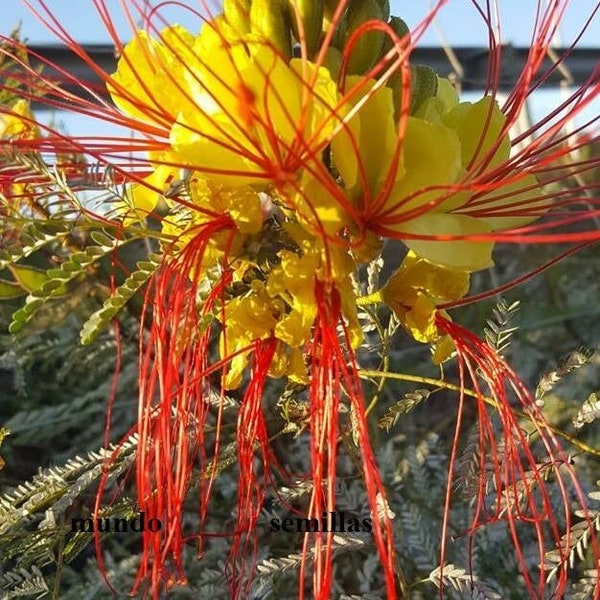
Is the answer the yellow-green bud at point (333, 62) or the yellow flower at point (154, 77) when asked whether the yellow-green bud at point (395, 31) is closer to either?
the yellow-green bud at point (333, 62)

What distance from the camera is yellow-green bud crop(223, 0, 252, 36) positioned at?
2.00 ft

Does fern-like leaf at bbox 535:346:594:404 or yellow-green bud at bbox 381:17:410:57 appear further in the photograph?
fern-like leaf at bbox 535:346:594:404

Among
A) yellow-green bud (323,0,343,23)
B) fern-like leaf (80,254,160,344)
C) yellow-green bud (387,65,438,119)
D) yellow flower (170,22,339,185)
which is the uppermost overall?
yellow-green bud (323,0,343,23)

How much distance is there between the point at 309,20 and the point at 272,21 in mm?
27

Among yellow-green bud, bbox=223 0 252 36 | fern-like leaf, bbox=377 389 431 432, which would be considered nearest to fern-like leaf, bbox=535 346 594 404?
fern-like leaf, bbox=377 389 431 432

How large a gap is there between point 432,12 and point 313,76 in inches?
3.9

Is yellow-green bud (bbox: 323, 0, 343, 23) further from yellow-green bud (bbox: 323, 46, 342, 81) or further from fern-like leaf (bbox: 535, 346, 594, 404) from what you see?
fern-like leaf (bbox: 535, 346, 594, 404)

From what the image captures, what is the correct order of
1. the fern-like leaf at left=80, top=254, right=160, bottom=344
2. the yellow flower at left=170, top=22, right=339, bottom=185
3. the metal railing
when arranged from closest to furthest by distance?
the yellow flower at left=170, top=22, right=339, bottom=185, the fern-like leaf at left=80, top=254, right=160, bottom=344, the metal railing

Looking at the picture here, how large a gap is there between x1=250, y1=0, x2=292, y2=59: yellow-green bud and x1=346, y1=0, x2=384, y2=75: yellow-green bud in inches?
2.0

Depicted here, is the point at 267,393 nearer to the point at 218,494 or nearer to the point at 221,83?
the point at 218,494

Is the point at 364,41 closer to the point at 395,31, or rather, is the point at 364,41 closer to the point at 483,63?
the point at 395,31

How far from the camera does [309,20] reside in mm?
600

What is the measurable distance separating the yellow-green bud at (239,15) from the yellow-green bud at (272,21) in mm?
11

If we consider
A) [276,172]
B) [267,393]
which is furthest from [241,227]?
[267,393]
